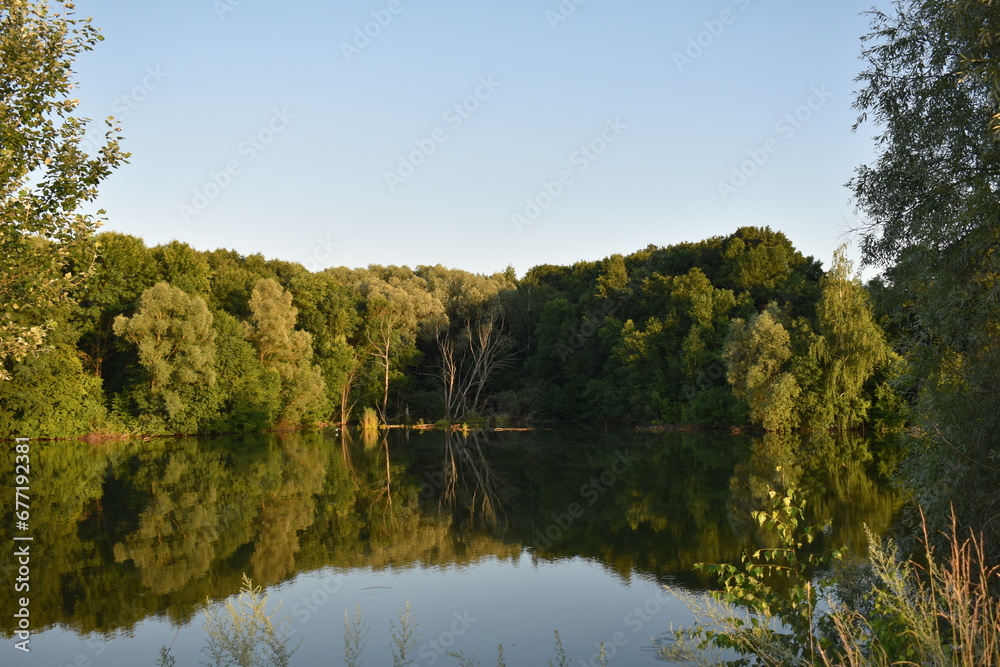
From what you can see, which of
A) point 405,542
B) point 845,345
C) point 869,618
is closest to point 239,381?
point 405,542

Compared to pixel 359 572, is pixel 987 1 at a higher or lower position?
higher

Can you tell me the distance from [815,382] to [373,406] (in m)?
27.0

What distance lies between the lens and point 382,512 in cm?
1684

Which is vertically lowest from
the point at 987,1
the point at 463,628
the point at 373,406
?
the point at 463,628

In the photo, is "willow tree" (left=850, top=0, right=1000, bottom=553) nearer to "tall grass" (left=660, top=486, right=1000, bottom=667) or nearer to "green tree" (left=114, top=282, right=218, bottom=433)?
"tall grass" (left=660, top=486, right=1000, bottom=667)

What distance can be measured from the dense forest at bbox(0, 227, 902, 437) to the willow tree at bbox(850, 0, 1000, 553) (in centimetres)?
2439

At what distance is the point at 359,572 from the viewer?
11.8 metres

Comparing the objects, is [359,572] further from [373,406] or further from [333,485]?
[373,406]

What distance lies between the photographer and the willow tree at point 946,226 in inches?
328

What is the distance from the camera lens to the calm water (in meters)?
8.95

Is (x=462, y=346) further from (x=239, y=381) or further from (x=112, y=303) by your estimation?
(x=112, y=303)

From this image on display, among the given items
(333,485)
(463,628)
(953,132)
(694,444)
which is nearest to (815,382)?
(694,444)

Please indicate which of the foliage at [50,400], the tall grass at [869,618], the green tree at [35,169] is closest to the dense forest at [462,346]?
the foliage at [50,400]

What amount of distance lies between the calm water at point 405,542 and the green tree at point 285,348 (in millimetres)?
14915
